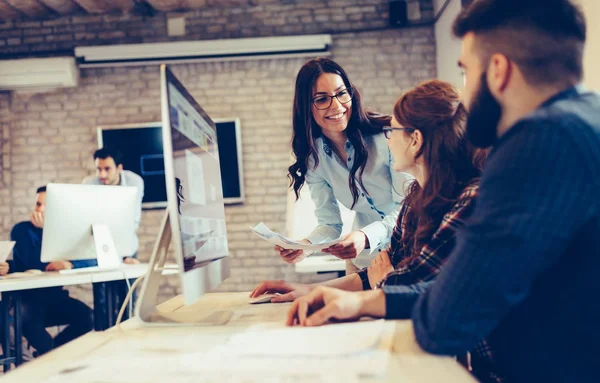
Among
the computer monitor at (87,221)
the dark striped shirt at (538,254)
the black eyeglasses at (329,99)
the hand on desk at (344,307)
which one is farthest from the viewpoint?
the computer monitor at (87,221)

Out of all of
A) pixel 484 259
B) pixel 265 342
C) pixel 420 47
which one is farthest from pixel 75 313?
pixel 420 47

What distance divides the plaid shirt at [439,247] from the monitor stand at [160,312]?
388mm

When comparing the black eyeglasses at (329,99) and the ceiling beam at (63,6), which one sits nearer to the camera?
the black eyeglasses at (329,99)

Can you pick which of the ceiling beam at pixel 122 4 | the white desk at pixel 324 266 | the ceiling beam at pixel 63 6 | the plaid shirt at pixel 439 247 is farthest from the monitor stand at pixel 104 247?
the ceiling beam at pixel 63 6

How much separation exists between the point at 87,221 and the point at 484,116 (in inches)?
82.4

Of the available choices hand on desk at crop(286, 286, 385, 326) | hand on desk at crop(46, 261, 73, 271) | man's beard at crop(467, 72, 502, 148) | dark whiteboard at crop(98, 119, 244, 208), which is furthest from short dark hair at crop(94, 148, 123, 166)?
man's beard at crop(467, 72, 502, 148)

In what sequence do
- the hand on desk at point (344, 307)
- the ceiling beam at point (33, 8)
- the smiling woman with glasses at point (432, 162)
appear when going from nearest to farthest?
the hand on desk at point (344, 307) < the smiling woman with glasses at point (432, 162) < the ceiling beam at point (33, 8)

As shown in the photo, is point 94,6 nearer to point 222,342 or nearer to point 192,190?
point 192,190

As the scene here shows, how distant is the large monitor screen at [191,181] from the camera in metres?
0.93

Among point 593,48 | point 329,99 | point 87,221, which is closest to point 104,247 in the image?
point 87,221

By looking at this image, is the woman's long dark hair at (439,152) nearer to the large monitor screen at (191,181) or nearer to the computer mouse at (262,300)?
the computer mouse at (262,300)

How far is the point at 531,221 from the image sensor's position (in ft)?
2.02

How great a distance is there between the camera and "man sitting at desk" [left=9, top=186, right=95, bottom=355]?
292 centimetres

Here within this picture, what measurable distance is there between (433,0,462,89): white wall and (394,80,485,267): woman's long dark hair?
2651mm
